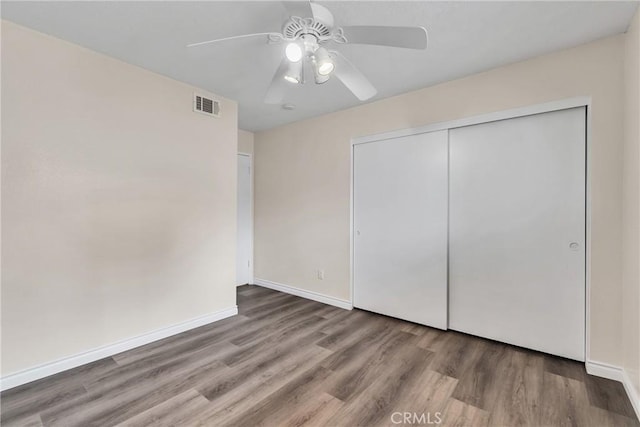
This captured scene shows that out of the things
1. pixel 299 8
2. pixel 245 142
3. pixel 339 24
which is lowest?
pixel 299 8

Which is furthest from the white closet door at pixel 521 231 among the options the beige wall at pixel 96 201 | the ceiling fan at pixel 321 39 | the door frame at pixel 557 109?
the beige wall at pixel 96 201

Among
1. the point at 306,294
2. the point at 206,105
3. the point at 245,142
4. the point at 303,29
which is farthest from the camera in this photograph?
the point at 245,142

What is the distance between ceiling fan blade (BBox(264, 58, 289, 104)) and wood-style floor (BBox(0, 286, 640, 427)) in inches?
77.6

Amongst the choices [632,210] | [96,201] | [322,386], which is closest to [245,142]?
[96,201]

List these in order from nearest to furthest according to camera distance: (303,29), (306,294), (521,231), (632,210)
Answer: (303,29) → (632,210) → (521,231) → (306,294)

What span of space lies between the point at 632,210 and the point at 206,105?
3443 millimetres

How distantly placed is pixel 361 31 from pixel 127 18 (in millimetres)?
1528

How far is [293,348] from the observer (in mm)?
2398

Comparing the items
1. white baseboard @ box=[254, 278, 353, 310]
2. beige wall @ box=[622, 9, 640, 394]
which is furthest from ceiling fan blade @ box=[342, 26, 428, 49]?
white baseboard @ box=[254, 278, 353, 310]

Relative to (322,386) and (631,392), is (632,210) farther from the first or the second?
(322,386)

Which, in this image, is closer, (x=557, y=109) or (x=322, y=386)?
(x=322, y=386)

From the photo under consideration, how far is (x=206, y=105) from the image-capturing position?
286 cm
